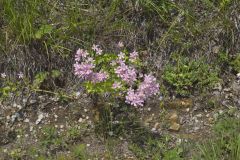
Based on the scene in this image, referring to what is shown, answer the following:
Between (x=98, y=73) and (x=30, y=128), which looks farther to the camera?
(x=30, y=128)

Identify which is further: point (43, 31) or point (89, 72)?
point (43, 31)

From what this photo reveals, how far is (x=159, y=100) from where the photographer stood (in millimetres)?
4645

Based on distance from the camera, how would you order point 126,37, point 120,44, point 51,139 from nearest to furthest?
1. point 51,139
2. point 120,44
3. point 126,37

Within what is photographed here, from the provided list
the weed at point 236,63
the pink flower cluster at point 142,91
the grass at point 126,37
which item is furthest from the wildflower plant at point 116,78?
the weed at point 236,63

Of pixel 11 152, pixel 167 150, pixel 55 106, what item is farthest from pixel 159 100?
pixel 11 152

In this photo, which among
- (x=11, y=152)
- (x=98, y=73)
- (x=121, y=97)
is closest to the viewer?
(x=98, y=73)

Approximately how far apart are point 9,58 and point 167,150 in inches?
66.8

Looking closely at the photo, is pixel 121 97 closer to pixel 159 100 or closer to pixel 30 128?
pixel 159 100

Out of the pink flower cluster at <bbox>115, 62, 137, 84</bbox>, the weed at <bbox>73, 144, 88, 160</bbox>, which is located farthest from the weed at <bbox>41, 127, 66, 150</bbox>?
the pink flower cluster at <bbox>115, 62, 137, 84</bbox>

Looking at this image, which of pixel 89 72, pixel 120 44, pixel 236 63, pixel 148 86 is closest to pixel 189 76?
pixel 236 63

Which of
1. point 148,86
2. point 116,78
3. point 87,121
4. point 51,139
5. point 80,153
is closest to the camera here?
point 148,86

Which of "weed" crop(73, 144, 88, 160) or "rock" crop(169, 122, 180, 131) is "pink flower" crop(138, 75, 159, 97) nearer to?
"rock" crop(169, 122, 180, 131)

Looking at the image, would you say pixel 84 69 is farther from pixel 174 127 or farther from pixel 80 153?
pixel 174 127

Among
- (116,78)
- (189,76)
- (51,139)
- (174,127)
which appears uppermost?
(116,78)
